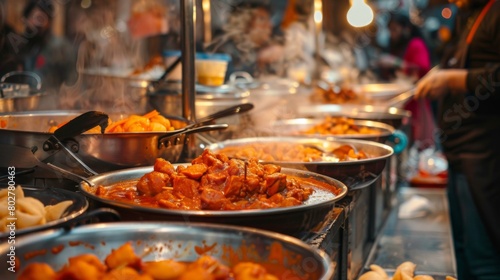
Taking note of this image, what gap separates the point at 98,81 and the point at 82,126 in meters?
2.60

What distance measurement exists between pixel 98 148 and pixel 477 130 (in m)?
3.04

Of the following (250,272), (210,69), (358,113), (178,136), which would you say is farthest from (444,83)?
(250,272)

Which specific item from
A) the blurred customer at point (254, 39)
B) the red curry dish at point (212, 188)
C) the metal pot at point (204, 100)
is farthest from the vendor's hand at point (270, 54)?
the red curry dish at point (212, 188)

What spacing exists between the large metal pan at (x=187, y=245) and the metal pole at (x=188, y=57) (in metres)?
1.38

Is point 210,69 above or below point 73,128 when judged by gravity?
above

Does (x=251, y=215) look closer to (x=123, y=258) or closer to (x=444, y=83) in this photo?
(x=123, y=258)

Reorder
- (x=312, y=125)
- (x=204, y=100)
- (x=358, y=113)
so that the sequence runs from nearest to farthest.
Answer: (x=204, y=100), (x=312, y=125), (x=358, y=113)

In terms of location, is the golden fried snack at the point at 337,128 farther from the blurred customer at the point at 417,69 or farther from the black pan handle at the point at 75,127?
the blurred customer at the point at 417,69

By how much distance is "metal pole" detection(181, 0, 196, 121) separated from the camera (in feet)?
8.50

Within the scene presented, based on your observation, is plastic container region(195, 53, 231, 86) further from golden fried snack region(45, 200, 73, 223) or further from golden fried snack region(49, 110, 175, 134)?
golden fried snack region(45, 200, 73, 223)

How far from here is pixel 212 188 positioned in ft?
5.70

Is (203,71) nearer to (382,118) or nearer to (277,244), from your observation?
(382,118)

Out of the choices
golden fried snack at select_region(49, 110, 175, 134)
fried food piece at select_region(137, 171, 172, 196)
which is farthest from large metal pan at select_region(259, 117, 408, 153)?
fried food piece at select_region(137, 171, 172, 196)

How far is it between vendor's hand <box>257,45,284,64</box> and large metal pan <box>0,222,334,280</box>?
4.81 m
